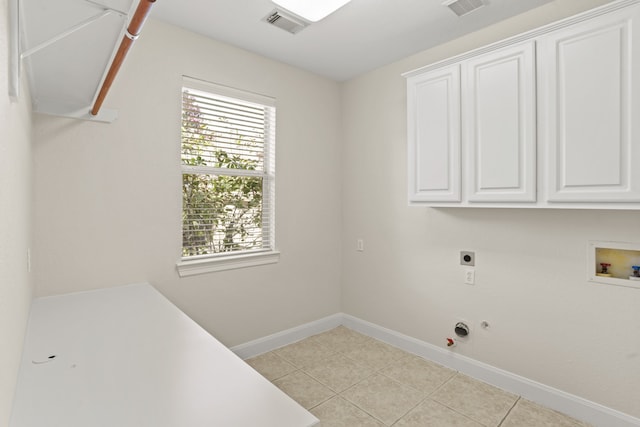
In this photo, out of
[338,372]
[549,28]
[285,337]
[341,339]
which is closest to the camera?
[549,28]

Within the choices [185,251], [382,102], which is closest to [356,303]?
[185,251]

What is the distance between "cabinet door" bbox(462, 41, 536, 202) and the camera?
1945 millimetres

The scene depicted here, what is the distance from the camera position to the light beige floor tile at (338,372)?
2.40m

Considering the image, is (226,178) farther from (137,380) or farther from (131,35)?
(137,380)

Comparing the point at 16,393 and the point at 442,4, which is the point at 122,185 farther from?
the point at 442,4

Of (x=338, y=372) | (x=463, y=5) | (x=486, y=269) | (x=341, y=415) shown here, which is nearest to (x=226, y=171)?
(x=338, y=372)

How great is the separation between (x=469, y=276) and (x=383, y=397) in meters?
1.09

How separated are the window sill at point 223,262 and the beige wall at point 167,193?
0.20 feet

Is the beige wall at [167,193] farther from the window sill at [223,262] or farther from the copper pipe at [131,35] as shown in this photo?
the copper pipe at [131,35]

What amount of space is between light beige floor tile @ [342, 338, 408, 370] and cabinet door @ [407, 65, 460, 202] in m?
1.35

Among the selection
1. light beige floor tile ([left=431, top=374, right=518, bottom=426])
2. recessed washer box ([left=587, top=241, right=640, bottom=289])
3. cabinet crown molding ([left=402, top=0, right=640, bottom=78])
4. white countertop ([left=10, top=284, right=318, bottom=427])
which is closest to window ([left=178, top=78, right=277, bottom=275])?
white countertop ([left=10, top=284, right=318, bottom=427])

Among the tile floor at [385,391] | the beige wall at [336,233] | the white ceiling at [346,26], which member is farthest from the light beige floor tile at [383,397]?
the white ceiling at [346,26]

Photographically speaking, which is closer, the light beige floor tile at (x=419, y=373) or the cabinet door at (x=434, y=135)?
the cabinet door at (x=434, y=135)

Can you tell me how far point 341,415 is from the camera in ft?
6.73
